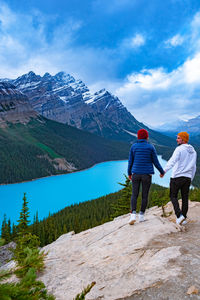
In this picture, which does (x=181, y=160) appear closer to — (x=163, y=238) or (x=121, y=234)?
(x=163, y=238)

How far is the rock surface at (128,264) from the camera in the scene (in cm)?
494

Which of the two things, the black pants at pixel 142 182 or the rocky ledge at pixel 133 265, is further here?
the black pants at pixel 142 182

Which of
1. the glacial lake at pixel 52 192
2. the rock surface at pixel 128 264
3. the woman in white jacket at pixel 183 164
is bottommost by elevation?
the glacial lake at pixel 52 192

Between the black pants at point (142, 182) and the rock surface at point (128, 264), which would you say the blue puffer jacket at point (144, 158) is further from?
the rock surface at point (128, 264)

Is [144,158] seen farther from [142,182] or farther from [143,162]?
[142,182]

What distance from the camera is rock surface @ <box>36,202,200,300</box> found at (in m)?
4.94

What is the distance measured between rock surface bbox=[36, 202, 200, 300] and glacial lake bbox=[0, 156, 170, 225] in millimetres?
96975

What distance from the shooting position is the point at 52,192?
138 metres

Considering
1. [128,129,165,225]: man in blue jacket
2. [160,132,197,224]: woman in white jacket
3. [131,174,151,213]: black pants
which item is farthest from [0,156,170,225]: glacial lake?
[160,132,197,224]: woman in white jacket

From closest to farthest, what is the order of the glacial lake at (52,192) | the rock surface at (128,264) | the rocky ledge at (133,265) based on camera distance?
1. the rocky ledge at (133,265)
2. the rock surface at (128,264)
3. the glacial lake at (52,192)

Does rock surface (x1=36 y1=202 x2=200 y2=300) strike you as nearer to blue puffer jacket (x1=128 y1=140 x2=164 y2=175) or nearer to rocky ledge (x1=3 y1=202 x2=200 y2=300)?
rocky ledge (x1=3 y1=202 x2=200 y2=300)

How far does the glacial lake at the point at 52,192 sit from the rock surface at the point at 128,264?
97.0 meters

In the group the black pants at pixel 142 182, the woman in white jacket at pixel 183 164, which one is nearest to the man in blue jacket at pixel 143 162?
the black pants at pixel 142 182

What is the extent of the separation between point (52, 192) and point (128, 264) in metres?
139
